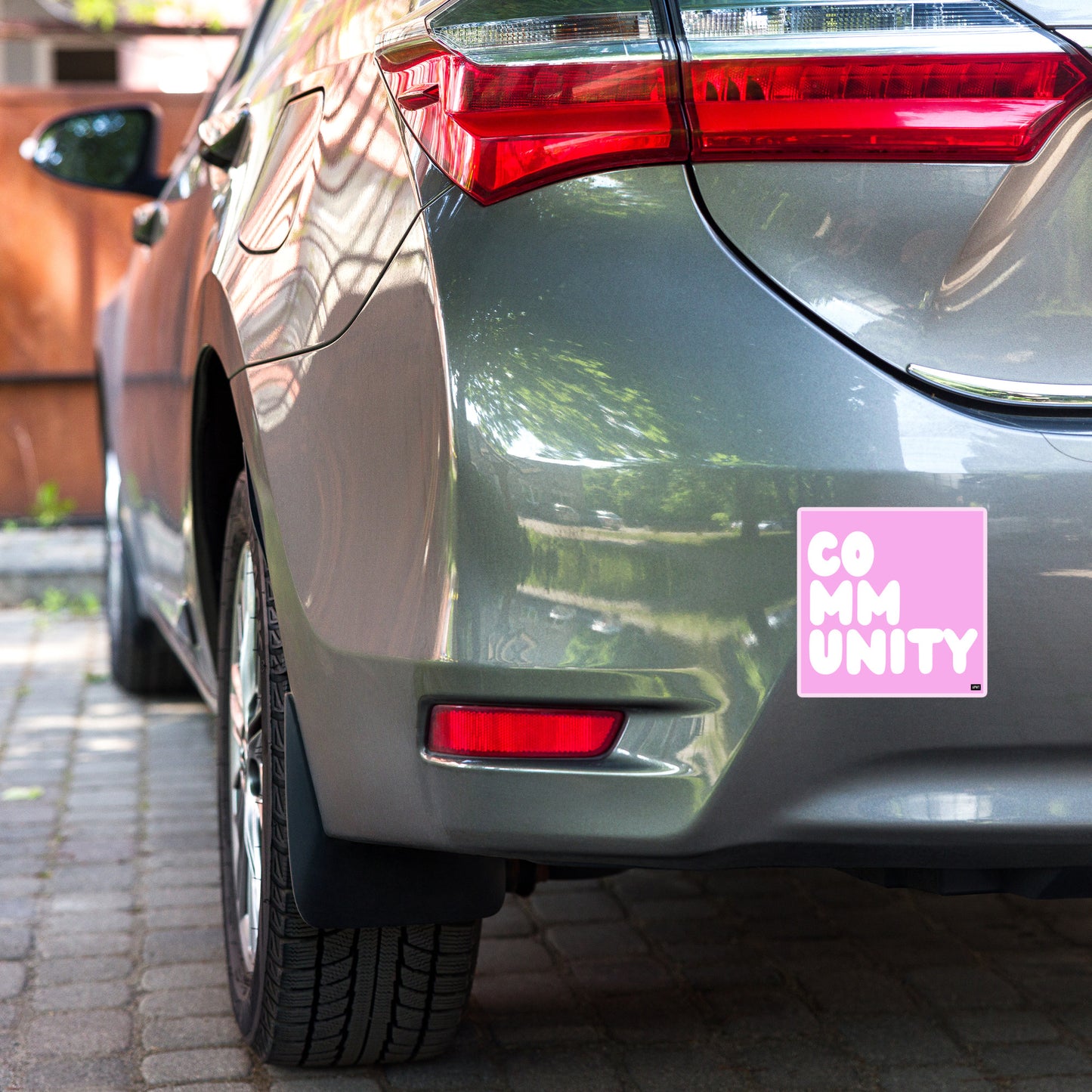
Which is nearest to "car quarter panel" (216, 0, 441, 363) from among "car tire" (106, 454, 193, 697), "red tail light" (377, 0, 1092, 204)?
"red tail light" (377, 0, 1092, 204)

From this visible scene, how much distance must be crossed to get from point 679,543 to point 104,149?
259 centimetres

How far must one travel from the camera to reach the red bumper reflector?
4.87 ft

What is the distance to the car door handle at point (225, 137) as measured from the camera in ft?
7.20

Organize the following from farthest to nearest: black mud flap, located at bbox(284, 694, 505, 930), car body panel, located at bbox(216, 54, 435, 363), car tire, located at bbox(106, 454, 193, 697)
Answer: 1. car tire, located at bbox(106, 454, 193, 697)
2. black mud flap, located at bbox(284, 694, 505, 930)
3. car body panel, located at bbox(216, 54, 435, 363)

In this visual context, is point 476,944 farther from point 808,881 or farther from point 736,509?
point 808,881

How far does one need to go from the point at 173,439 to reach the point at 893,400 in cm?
153

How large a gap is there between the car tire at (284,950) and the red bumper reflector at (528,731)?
14.4 inches

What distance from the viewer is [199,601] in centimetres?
252

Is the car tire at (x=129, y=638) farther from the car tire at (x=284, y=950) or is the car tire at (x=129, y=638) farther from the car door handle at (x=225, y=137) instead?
the car tire at (x=284, y=950)

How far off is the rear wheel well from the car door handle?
0.98ft

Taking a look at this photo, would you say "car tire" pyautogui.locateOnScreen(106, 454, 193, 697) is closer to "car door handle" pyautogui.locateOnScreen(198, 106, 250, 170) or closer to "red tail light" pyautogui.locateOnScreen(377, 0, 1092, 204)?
"car door handle" pyautogui.locateOnScreen(198, 106, 250, 170)

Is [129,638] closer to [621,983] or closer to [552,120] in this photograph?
[621,983]

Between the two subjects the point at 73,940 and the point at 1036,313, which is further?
the point at 73,940

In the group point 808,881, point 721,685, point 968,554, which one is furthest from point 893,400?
point 808,881
